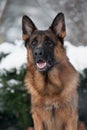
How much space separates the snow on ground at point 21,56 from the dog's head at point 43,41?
1.02 m

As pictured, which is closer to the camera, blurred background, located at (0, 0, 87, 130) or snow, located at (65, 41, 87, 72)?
blurred background, located at (0, 0, 87, 130)

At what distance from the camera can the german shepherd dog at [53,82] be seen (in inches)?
324

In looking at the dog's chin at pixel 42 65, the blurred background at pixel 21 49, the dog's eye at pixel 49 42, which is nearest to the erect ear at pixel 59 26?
the dog's eye at pixel 49 42

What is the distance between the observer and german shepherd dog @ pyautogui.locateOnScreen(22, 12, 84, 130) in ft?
27.0

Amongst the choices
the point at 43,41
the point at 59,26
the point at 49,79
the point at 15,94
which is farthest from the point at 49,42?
the point at 15,94

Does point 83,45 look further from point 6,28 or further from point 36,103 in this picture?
point 36,103

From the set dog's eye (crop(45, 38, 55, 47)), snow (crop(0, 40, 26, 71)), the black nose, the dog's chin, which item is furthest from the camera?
snow (crop(0, 40, 26, 71))

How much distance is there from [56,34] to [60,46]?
7.6 inches

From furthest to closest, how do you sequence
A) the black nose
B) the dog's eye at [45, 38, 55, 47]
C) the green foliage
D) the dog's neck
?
the green foliage, the dog's neck, the dog's eye at [45, 38, 55, 47], the black nose

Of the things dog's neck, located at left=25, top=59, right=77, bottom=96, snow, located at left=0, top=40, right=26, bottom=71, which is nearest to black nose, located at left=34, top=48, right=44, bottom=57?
dog's neck, located at left=25, top=59, right=77, bottom=96

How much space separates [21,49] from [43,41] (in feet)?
5.23

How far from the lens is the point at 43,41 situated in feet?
26.9

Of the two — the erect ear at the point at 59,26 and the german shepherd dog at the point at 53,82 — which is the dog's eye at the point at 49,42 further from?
the erect ear at the point at 59,26

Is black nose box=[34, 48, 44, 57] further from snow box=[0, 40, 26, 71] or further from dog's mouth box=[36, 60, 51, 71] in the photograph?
snow box=[0, 40, 26, 71]
